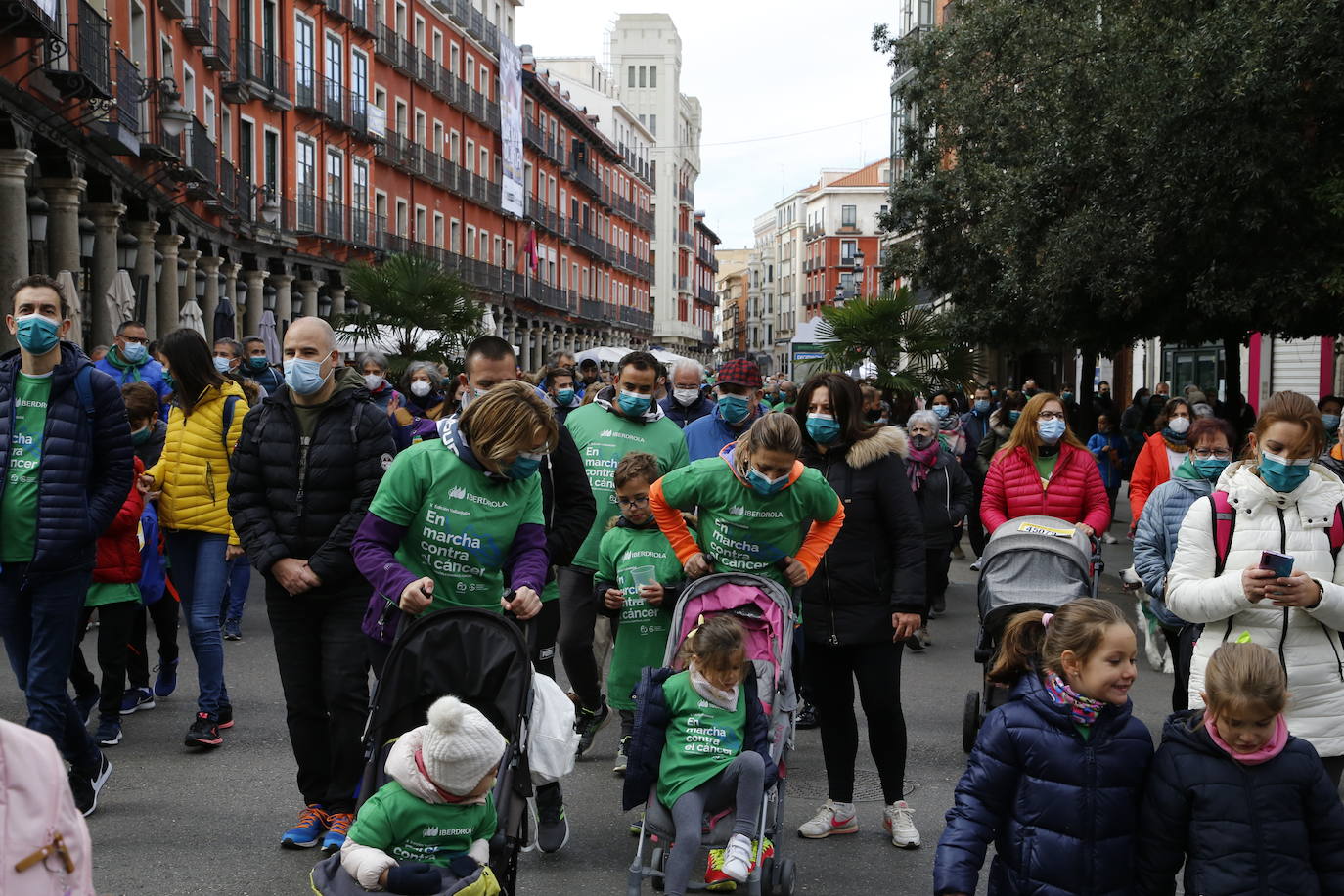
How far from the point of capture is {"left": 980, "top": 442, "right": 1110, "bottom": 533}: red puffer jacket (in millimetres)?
8320

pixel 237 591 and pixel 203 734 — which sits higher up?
pixel 237 591

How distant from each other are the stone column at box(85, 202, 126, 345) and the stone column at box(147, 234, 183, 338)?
11.6ft

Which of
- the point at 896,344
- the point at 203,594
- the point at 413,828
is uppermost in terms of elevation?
the point at 896,344

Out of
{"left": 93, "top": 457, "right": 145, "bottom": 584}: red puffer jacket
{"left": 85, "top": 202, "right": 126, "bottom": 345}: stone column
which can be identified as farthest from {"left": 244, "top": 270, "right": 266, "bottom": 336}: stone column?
{"left": 93, "top": 457, "right": 145, "bottom": 584}: red puffer jacket

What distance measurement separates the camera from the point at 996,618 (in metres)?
6.64

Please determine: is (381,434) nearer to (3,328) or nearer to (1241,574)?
(1241,574)

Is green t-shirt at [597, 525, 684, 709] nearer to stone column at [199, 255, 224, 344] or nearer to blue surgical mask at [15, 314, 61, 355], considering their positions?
blue surgical mask at [15, 314, 61, 355]

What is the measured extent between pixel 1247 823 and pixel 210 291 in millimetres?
27922

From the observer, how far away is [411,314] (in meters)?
21.7

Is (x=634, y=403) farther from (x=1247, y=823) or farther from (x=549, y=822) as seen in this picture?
(x=1247, y=823)

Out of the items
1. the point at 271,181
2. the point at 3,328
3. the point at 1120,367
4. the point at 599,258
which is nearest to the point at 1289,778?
the point at 3,328

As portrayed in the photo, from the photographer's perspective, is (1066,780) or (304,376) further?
(304,376)

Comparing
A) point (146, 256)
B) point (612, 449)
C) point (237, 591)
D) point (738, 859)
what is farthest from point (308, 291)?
A: point (738, 859)

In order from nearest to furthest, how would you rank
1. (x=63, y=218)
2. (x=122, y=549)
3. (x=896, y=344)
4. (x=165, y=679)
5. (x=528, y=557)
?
(x=528, y=557) → (x=122, y=549) → (x=165, y=679) → (x=63, y=218) → (x=896, y=344)
